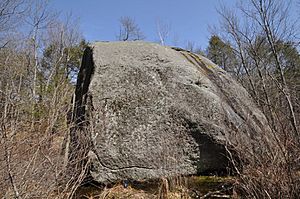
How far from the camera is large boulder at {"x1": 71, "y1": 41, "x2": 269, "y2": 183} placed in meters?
3.74

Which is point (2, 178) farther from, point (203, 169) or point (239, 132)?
point (239, 132)

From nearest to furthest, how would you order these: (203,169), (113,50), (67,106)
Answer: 1. (67,106)
2. (203,169)
3. (113,50)

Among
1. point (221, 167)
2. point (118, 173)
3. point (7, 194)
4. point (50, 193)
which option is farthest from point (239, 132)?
point (7, 194)

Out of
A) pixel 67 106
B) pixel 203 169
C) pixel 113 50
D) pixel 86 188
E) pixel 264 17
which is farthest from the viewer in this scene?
pixel 264 17

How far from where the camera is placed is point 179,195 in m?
3.44

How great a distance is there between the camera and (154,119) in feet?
13.1

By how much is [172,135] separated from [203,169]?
59 centimetres

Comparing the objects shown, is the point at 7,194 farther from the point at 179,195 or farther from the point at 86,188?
the point at 179,195

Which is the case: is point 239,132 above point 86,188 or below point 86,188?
above

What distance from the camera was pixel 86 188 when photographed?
3.67 m

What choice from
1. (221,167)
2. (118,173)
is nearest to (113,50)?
(118,173)

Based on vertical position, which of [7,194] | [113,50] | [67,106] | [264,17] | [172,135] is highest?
[264,17]

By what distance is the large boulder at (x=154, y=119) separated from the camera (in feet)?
12.3

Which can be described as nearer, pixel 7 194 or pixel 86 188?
pixel 7 194
